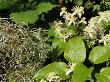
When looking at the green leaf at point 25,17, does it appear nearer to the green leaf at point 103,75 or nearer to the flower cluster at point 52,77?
the flower cluster at point 52,77

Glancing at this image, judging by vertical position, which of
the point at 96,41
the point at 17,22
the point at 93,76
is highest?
the point at 17,22

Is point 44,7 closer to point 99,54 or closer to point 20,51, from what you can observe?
point 20,51

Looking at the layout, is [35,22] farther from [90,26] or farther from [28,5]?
[90,26]

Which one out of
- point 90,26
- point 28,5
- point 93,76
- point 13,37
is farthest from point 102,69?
point 28,5

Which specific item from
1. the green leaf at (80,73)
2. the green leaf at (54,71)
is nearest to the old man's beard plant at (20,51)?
the green leaf at (54,71)

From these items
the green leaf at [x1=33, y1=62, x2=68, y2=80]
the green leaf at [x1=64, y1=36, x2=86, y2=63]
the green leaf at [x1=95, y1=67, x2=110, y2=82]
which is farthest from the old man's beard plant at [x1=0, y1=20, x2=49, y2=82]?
the green leaf at [x1=95, y1=67, x2=110, y2=82]

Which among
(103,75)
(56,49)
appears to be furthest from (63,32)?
(103,75)
